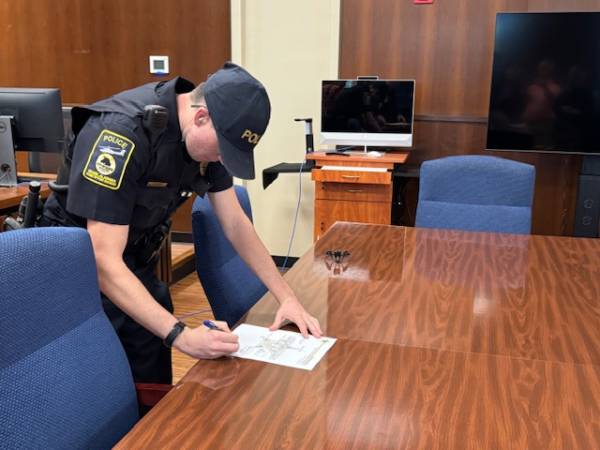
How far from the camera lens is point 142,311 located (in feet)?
4.33

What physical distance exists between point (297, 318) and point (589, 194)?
9.34ft

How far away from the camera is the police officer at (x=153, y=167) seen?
1.33 meters

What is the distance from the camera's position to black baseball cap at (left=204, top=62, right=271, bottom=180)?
4.47 ft

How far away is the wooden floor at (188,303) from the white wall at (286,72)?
725 millimetres

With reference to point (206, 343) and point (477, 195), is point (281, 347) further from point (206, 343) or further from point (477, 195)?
point (477, 195)

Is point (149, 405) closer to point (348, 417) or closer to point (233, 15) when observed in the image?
point (348, 417)

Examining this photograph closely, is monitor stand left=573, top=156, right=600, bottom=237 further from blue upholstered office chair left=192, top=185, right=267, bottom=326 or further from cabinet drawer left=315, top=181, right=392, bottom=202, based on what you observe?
blue upholstered office chair left=192, top=185, right=267, bottom=326

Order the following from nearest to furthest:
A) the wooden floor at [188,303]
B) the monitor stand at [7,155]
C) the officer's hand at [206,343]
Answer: the officer's hand at [206,343] → the monitor stand at [7,155] → the wooden floor at [188,303]

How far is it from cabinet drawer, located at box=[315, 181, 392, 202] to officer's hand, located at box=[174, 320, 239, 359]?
2.53m

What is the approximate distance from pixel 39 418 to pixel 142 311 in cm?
36

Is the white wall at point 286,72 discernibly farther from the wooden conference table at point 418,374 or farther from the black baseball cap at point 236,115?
the black baseball cap at point 236,115

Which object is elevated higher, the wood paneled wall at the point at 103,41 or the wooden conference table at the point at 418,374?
the wood paneled wall at the point at 103,41

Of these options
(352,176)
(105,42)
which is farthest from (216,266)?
(105,42)

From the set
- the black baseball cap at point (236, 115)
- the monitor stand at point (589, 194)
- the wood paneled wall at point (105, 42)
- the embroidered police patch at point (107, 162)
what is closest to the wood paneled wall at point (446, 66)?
the monitor stand at point (589, 194)
